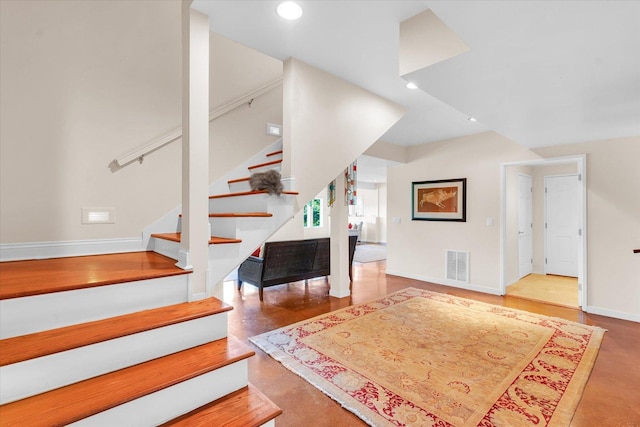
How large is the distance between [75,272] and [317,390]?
1816mm

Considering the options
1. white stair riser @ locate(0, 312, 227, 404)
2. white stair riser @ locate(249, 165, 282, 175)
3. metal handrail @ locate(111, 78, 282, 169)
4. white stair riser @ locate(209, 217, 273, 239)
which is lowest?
white stair riser @ locate(0, 312, 227, 404)

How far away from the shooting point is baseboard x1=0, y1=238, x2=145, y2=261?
2234mm

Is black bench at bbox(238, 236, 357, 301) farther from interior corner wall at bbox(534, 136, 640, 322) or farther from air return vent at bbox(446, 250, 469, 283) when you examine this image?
interior corner wall at bbox(534, 136, 640, 322)

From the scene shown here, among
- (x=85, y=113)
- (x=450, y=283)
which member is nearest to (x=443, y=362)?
(x=450, y=283)

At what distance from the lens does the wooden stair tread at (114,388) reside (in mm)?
1076

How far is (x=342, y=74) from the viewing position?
108 inches

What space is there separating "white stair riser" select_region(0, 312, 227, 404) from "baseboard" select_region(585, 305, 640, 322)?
4.72 meters

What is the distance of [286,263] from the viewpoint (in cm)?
455

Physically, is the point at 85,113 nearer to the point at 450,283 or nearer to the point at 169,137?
the point at 169,137

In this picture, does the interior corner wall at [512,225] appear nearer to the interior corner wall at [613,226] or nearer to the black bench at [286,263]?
the interior corner wall at [613,226]

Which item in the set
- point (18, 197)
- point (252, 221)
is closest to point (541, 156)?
point (252, 221)

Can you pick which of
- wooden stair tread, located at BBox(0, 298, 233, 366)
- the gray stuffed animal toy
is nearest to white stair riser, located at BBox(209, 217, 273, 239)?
the gray stuffed animal toy

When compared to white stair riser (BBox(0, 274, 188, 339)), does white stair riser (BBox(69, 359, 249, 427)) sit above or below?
below

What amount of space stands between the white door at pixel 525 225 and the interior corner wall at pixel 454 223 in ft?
4.15
